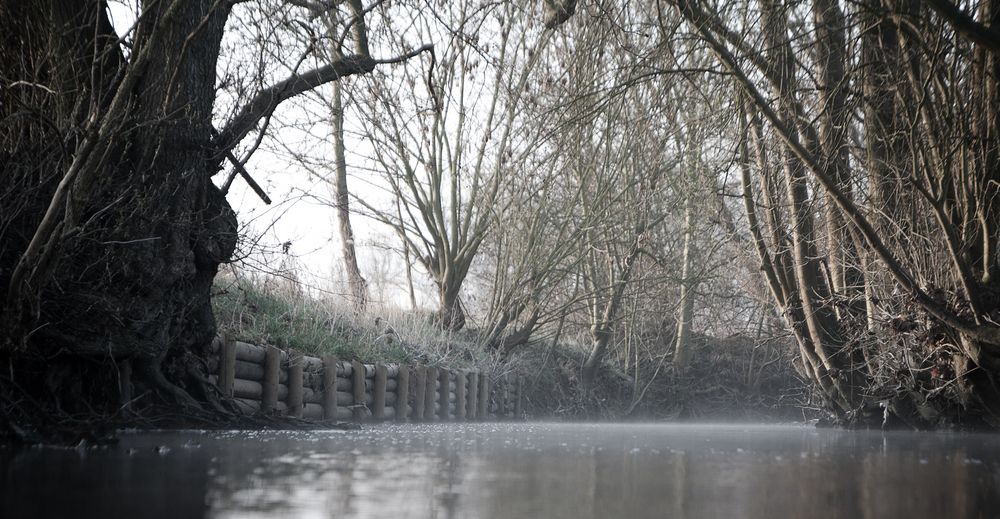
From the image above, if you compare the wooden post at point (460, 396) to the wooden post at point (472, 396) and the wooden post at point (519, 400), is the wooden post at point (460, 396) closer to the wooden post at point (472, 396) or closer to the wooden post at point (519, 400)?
the wooden post at point (472, 396)

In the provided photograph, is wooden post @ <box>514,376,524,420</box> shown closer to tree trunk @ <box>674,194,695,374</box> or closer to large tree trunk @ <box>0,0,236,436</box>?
tree trunk @ <box>674,194,695,374</box>

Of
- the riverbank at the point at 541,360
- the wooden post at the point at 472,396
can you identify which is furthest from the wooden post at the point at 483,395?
the wooden post at the point at 472,396

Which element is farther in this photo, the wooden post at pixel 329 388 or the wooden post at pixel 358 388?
the wooden post at pixel 358 388

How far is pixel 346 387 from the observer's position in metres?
10.5

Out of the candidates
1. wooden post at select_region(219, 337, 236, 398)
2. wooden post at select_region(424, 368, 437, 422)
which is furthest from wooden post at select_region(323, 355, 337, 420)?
wooden post at select_region(424, 368, 437, 422)

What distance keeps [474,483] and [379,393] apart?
807 centimetres

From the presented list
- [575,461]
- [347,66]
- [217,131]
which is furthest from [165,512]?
[347,66]

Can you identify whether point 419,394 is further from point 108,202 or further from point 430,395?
point 108,202

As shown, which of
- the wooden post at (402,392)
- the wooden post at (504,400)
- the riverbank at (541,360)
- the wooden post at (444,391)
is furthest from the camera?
the wooden post at (504,400)

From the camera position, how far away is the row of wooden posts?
835cm

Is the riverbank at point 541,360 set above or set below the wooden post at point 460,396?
above

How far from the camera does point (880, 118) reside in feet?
26.5

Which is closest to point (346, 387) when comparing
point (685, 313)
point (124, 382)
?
point (124, 382)

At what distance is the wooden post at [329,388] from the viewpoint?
989 centimetres
